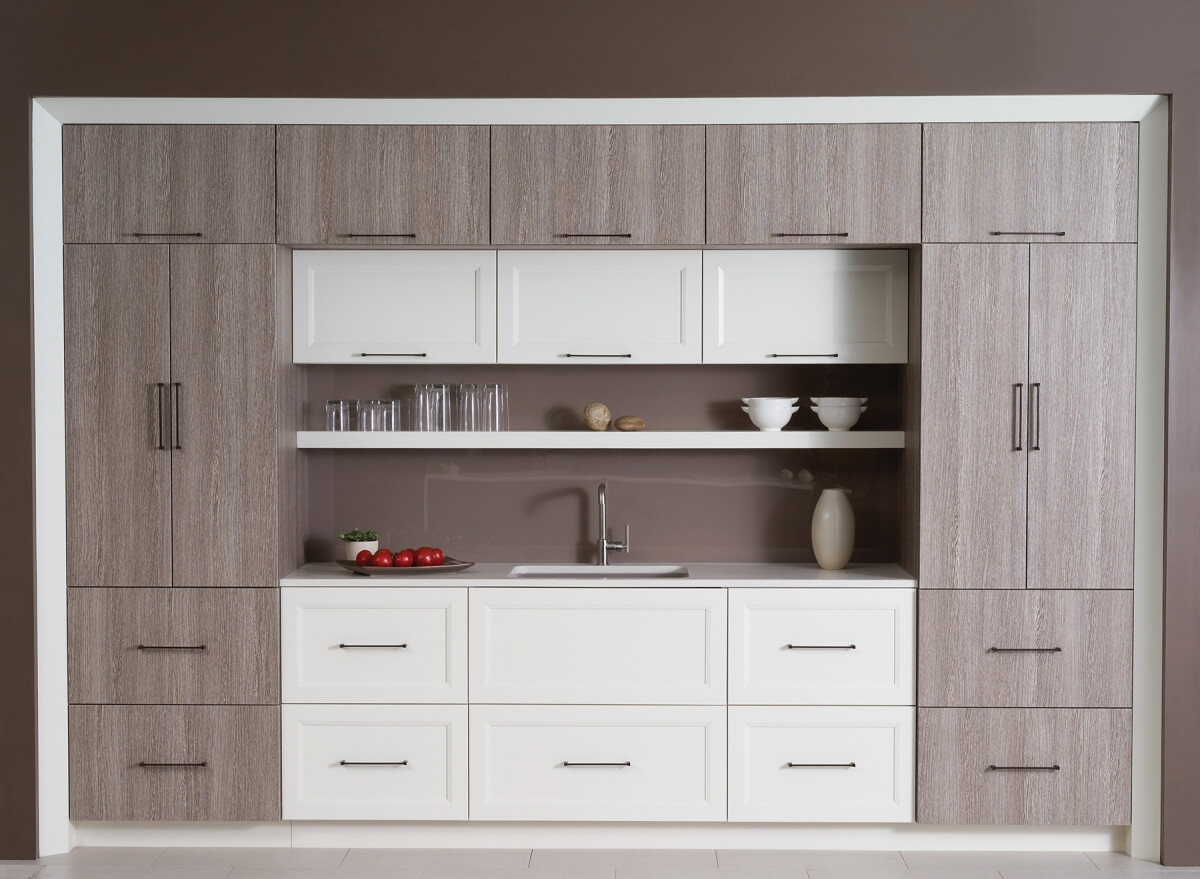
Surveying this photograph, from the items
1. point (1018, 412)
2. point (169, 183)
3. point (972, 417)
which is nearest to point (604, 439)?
point (972, 417)

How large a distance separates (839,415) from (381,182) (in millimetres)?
1633

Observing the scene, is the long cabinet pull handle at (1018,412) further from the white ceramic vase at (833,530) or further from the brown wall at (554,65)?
the white ceramic vase at (833,530)

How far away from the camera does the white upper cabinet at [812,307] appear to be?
3.46 metres

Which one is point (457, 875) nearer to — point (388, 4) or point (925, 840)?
point (925, 840)

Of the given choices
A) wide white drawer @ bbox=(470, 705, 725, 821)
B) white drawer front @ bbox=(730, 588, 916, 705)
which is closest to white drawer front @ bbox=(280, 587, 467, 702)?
wide white drawer @ bbox=(470, 705, 725, 821)

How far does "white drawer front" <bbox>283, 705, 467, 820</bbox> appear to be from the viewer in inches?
131

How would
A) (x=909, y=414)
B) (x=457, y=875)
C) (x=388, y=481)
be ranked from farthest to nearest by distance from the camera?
1. (x=388, y=481)
2. (x=909, y=414)
3. (x=457, y=875)

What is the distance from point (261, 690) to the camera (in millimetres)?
3295

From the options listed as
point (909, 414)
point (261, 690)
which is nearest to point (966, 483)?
point (909, 414)

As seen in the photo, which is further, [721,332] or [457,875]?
[721,332]

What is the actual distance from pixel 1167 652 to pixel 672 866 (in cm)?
160

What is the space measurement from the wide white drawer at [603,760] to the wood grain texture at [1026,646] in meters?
0.70

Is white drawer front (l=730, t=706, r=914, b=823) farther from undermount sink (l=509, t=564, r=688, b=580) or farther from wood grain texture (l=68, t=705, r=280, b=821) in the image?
wood grain texture (l=68, t=705, r=280, b=821)

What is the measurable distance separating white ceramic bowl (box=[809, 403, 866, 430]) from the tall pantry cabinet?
174cm
